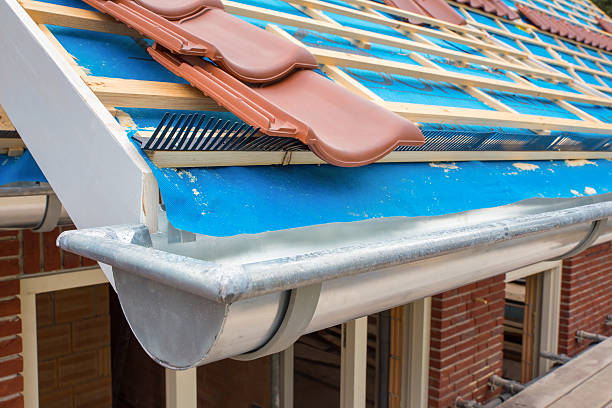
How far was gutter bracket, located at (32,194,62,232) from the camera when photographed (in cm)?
250

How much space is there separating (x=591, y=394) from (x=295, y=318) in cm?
396

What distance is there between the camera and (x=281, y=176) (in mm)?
1752

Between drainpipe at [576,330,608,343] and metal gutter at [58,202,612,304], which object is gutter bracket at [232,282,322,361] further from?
drainpipe at [576,330,608,343]

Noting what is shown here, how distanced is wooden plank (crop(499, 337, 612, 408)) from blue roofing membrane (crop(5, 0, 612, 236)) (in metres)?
2.02

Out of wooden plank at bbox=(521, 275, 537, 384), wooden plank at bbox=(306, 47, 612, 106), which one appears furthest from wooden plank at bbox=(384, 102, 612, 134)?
wooden plank at bbox=(521, 275, 537, 384)

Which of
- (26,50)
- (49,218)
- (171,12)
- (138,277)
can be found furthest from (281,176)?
(49,218)

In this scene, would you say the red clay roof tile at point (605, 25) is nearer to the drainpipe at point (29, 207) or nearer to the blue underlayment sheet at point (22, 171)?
the drainpipe at point (29, 207)

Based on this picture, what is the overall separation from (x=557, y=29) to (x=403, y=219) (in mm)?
6214

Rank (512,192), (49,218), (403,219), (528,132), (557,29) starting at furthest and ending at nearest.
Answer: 1. (557,29)
2. (528,132)
3. (49,218)
4. (512,192)
5. (403,219)

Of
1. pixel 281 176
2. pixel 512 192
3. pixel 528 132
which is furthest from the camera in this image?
pixel 528 132

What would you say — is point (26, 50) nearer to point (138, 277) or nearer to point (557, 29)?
point (138, 277)

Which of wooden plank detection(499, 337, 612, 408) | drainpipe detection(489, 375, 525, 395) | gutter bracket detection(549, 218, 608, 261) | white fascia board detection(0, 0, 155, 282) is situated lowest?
drainpipe detection(489, 375, 525, 395)

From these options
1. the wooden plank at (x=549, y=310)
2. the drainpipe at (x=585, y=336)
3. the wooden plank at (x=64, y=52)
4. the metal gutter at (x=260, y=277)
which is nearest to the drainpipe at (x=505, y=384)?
the wooden plank at (x=549, y=310)

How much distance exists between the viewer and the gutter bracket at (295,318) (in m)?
1.35
